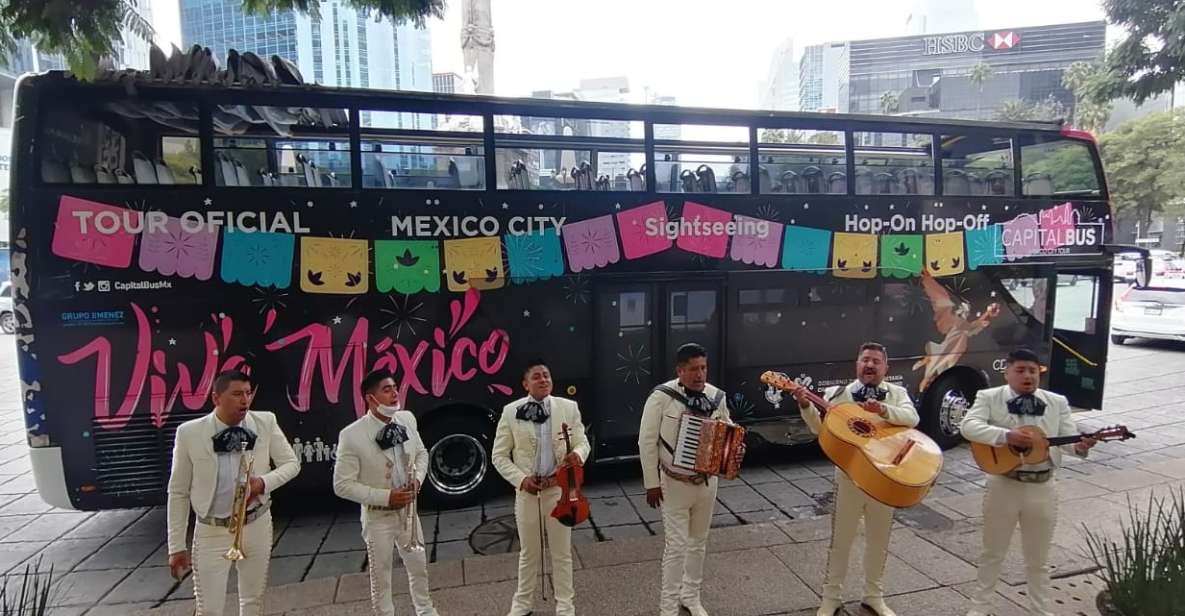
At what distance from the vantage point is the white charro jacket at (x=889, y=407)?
12.5ft

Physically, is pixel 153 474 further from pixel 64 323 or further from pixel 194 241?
pixel 194 241

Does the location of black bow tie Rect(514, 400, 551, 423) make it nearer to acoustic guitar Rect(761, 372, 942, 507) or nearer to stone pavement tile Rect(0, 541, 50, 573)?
acoustic guitar Rect(761, 372, 942, 507)

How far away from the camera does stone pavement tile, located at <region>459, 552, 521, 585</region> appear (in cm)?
438

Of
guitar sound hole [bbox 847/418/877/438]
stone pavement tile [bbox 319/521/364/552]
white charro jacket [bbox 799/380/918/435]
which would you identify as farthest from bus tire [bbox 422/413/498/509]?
guitar sound hole [bbox 847/418/877/438]

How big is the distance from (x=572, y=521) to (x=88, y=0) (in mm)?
→ 3957

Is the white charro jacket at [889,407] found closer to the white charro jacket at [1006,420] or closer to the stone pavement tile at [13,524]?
the white charro jacket at [1006,420]

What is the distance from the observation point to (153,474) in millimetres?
5027

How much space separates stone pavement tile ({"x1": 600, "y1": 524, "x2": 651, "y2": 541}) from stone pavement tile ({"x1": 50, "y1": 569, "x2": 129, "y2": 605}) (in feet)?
12.2

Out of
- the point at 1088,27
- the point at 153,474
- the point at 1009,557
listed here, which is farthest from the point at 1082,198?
the point at 1088,27

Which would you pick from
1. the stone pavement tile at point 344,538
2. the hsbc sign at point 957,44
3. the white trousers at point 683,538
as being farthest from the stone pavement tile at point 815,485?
the hsbc sign at point 957,44

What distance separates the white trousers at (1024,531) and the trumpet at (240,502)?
14.1ft

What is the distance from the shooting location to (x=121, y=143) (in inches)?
197

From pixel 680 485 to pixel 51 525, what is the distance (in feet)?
19.3

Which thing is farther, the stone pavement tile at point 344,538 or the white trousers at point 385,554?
the stone pavement tile at point 344,538
